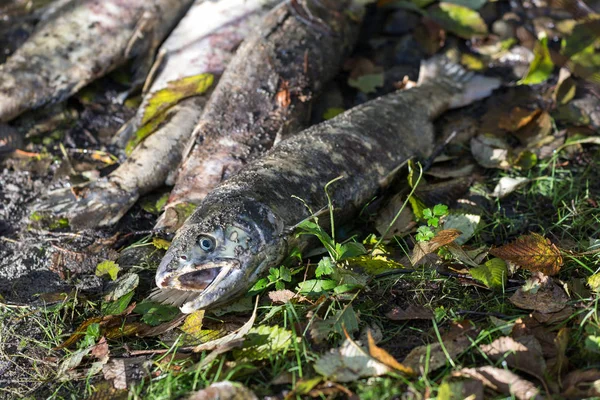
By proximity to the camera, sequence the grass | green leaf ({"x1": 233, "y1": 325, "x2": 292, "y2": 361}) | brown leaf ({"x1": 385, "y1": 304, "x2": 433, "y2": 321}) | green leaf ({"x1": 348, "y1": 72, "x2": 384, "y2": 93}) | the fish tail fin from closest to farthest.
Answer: the grass
green leaf ({"x1": 233, "y1": 325, "x2": 292, "y2": 361})
brown leaf ({"x1": 385, "y1": 304, "x2": 433, "y2": 321})
the fish tail fin
green leaf ({"x1": 348, "y1": 72, "x2": 384, "y2": 93})

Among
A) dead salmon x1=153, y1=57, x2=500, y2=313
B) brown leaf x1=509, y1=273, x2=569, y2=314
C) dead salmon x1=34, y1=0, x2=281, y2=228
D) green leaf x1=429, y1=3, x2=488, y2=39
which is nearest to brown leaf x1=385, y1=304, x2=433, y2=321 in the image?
brown leaf x1=509, y1=273, x2=569, y2=314

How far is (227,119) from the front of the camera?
3883mm

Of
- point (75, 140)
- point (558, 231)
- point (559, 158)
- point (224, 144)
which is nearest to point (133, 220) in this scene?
point (224, 144)

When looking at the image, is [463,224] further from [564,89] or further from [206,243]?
[564,89]

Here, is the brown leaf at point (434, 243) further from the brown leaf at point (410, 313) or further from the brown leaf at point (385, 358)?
the brown leaf at point (385, 358)

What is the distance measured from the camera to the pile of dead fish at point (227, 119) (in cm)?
292

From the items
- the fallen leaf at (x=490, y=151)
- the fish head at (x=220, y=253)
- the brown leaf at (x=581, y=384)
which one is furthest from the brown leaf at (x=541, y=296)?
the fallen leaf at (x=490, y=151)

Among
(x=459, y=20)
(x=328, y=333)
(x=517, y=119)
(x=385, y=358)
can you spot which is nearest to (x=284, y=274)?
(x=328, y=333)

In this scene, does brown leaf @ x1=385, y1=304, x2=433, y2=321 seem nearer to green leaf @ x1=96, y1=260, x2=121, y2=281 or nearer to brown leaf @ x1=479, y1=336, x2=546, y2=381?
brown leaf @ x1=479, y1=336, x2=546, y2=381

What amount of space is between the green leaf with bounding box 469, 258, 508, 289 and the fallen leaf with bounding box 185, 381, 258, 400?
118 centimetres

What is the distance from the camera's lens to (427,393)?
2.22m

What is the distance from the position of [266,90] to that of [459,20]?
201cm

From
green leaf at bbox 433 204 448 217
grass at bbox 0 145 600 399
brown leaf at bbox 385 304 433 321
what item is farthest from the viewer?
green leaf at bbox 433 204 448 217

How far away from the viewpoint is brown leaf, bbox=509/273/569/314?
268cm
